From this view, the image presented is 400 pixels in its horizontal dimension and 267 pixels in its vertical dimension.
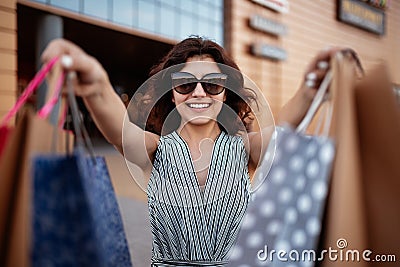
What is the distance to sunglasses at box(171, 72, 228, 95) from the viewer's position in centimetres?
76

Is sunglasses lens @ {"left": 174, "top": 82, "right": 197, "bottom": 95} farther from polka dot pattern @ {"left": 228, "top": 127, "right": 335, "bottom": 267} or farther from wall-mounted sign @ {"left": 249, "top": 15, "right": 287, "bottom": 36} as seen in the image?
wall-mounted sign @ {"left": 249, "top": 15, "right": 287, "bottom": 36}


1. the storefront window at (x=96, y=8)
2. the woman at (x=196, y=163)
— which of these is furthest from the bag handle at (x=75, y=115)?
the storefront window at (x=96, y=8)

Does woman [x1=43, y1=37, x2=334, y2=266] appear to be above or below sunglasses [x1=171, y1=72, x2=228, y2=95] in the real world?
below

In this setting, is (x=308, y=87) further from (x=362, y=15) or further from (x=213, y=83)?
(x=362, y=15)

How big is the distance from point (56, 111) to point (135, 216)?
4.55ft

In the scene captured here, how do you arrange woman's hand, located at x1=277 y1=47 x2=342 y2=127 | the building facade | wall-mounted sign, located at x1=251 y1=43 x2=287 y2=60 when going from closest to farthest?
woman's hand, located at x1=277 y1=47 x2=342 y2=127
the building facade
wall-mounted sign, located at x1=251 y1=43 x2=287 y2=60

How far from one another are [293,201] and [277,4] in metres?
1.74

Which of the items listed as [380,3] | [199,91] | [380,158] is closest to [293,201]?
[380,158]

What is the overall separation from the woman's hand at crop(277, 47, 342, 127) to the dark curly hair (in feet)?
0.84

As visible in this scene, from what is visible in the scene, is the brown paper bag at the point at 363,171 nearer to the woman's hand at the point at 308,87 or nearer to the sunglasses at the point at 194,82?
the woman's hand at the point at 308,87

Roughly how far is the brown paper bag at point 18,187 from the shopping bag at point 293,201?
0.26 meters

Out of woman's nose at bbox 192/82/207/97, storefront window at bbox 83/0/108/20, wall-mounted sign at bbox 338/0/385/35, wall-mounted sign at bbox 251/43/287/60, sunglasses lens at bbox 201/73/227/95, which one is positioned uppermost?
storefront window at bbox 83/0/108/20

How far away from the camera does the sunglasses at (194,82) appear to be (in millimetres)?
762

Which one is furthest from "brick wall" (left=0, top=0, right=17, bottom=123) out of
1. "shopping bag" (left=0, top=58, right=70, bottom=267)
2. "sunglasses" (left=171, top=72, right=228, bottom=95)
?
"shopping bag" (left=0, top=58, right=70, bottom=267)
